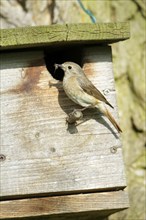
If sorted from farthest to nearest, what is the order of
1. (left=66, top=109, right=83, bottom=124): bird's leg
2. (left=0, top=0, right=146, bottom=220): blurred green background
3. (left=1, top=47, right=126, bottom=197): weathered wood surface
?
(left=0, top=0, right=146, bottom=220): blurred green background
(left=1, top=47, right=126, bottom=197): weathered wood surface
(left=66, top=109, right=83, bottom=124): bird's leg

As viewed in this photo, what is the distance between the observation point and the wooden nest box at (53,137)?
4668mm

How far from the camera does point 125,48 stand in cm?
625

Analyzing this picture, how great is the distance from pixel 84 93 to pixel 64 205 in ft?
2.40

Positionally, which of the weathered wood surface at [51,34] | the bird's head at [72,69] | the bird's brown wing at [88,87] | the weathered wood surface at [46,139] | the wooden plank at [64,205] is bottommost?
the wooden plank at [64,205]

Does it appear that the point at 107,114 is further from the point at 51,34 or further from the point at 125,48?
the point at 125,48

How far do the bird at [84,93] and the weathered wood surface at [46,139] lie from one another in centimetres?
8

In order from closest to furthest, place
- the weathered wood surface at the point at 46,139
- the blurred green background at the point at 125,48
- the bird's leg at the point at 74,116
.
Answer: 1. the bird's leg at the point at 74,116
2. the weathered wood surface at the point at 46,139
3. the blurred green background at the point at 125,48

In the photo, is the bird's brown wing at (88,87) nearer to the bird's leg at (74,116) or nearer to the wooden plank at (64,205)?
the bird's leg at (74,116)

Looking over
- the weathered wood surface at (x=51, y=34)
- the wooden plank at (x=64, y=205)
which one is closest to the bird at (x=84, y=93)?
the weathered wood surface at (x=51, y=34)

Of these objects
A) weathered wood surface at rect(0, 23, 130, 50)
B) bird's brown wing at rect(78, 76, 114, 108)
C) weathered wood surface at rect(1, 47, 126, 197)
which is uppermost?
weathered wood surface at rect(0, 23, 130, 50)

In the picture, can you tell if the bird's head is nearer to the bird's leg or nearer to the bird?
the bird

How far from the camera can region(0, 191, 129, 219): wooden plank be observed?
4645mm

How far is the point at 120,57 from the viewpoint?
244 inches

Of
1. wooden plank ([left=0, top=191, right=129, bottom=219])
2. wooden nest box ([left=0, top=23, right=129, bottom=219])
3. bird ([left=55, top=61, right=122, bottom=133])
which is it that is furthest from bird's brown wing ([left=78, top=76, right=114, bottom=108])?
wooden plank ([left=0, top=191, right=129, bottom=219])
